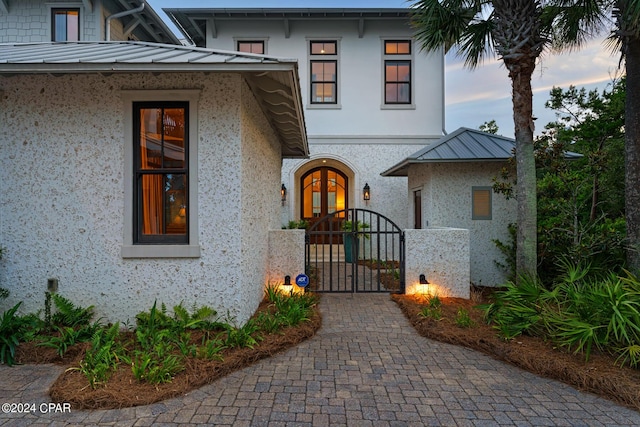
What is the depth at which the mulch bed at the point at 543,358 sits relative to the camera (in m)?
3.60

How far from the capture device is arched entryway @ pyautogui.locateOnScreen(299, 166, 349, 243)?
14.2 m

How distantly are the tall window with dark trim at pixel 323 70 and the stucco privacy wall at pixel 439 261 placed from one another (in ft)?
25.6

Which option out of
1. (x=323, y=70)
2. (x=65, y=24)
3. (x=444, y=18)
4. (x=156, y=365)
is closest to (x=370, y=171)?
(x=323, y=70)

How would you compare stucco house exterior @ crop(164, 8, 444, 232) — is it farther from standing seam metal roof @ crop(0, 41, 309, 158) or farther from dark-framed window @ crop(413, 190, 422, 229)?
standing seam metal roof @ crop(0, 41, 309, 158)

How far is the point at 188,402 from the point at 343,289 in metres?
4.89

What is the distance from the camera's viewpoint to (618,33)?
5.77 meters

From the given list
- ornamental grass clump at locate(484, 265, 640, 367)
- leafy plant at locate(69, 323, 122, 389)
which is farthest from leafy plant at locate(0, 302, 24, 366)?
ornamental grass clump at locate(484, 265, 640, 367)

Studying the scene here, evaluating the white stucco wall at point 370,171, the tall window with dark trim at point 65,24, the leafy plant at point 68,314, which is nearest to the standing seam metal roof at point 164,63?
the leafy plant at point 68,314

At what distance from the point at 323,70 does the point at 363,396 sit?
1211 centimetres

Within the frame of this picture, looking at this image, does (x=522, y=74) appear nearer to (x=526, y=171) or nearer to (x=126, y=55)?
(x=526, y=171)

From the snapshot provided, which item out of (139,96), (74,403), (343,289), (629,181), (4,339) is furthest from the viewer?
(343,289)

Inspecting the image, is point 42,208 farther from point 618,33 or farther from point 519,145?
point 618,33

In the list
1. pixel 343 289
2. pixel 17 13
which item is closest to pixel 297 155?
pixel 343 289

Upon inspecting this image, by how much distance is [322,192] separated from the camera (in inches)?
563
